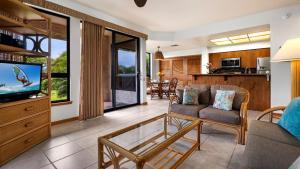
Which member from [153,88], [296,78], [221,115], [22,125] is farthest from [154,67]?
[22,125]

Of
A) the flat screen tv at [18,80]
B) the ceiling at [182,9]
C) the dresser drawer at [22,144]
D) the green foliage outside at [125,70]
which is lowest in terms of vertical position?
the dresser drawer at [22,144]

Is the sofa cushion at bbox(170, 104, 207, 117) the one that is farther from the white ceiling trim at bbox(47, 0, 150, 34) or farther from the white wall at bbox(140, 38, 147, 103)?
the white ceiling trim at bbox(47, 0, 150, 34)

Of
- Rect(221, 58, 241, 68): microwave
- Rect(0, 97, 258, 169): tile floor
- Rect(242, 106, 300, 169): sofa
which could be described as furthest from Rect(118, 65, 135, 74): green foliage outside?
Rect(221, 58, 241, 68): microwave

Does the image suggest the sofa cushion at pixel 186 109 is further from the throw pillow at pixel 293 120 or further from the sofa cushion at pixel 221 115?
the throw pillow at pixel 293 120

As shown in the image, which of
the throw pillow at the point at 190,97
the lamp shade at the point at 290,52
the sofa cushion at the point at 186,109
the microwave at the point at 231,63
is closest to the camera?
the lamp shade at the point at 290,52

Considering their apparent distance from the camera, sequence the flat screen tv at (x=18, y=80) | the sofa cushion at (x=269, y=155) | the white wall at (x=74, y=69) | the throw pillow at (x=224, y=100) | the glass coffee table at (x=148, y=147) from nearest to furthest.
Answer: the sofa cushion at (x=269, y=155) < the glass coffee table at (x=148, y=147) < the flat screen tv at (x=18, y=80) < the throw pillow at (x=224, y=100) < the white wall at (x=74, y=69)

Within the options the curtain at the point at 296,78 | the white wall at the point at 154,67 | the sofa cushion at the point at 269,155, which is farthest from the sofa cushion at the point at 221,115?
the white wall at the point at 154,67

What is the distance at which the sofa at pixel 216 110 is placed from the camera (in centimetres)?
236

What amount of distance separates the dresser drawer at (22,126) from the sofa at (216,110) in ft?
7.32

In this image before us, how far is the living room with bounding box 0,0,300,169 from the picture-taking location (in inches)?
70.6

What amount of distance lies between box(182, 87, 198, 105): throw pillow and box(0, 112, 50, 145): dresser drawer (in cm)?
246

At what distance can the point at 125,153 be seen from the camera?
4.07ft

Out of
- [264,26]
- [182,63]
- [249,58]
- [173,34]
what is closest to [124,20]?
[173,34]

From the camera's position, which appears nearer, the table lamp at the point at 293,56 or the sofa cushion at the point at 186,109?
the table lamp at the point at 293,56
